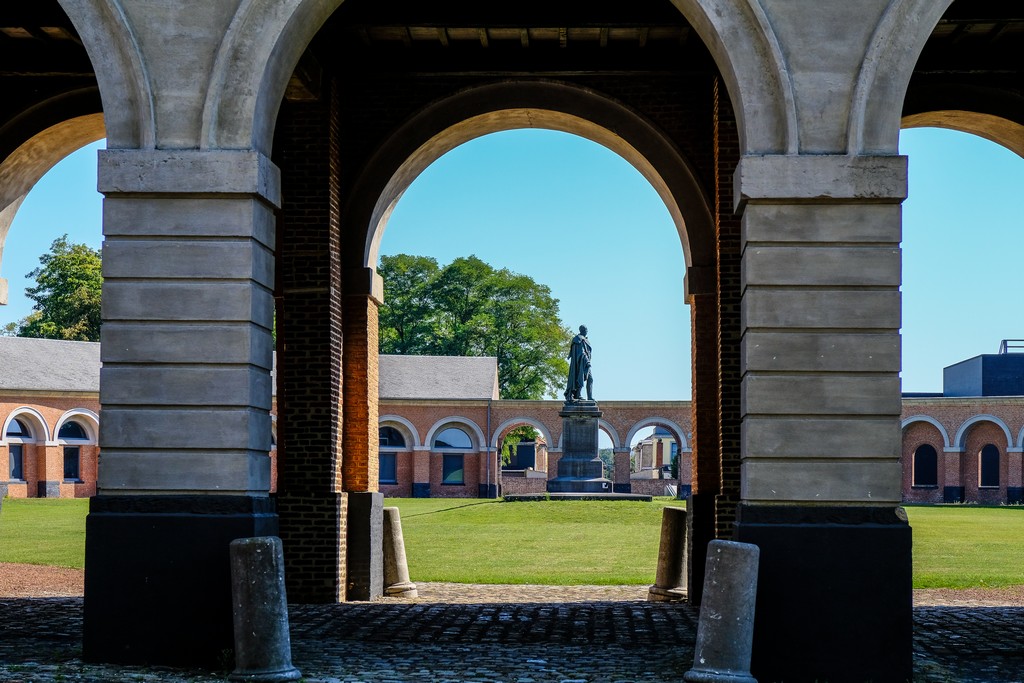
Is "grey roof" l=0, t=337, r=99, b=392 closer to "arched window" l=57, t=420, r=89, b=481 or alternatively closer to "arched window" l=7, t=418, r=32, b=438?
"arched window" l=7, t=418, r=32, b=438

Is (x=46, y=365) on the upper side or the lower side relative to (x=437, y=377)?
upper

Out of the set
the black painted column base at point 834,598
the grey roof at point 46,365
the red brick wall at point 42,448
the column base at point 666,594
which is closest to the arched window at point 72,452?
the red brick wall at point 42,448

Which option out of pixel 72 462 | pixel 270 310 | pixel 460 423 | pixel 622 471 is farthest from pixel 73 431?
pixel 270 310

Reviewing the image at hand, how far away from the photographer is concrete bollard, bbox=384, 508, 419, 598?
46.9ft

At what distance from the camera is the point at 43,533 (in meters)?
24.1

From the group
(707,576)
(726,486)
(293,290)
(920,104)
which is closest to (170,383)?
(707,576)

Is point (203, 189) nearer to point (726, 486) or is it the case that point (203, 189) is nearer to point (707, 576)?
point (707, 576)

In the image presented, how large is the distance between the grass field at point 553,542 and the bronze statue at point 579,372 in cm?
815

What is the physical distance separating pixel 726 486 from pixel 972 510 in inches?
1133

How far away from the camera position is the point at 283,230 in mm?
13195

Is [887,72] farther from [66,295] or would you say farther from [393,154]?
[66,295]

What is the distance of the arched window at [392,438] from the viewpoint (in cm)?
5081

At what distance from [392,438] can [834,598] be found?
1728 inches

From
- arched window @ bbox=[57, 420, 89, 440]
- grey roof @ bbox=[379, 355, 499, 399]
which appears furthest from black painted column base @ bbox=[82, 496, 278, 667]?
grey roof @ bbox=[379, 355, 499, 399]
